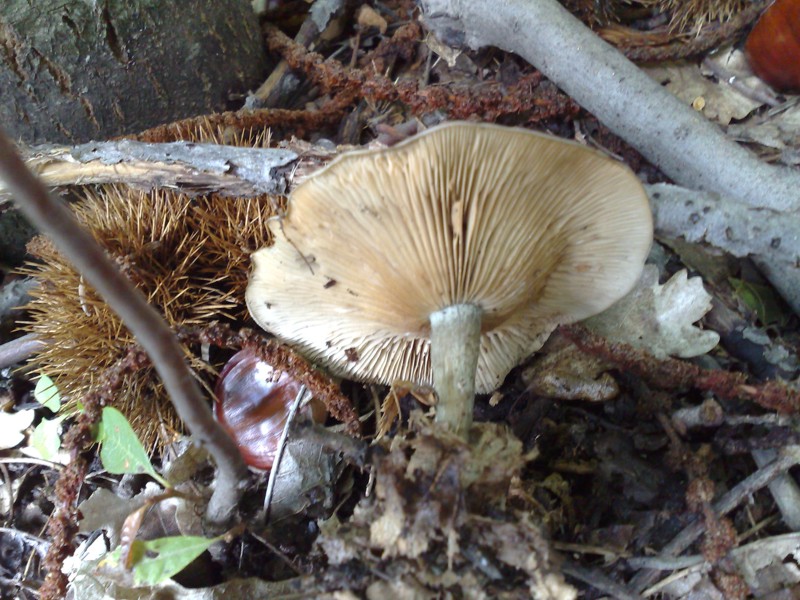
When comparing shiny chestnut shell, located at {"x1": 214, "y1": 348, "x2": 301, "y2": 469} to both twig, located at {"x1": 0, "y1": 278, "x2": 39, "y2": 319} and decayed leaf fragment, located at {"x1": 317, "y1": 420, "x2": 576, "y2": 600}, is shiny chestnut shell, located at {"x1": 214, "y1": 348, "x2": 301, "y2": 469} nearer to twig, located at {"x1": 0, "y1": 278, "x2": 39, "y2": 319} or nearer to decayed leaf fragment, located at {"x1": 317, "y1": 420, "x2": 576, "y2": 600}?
decayed leaf fragment, located at {"x1": 317, "y1": 420, "x2": 576, "y2": 600}

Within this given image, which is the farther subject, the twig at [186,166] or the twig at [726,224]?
the twig at [186,166]

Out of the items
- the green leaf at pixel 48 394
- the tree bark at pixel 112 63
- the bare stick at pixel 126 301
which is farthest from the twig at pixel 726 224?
the green leaf at pixel 48 394

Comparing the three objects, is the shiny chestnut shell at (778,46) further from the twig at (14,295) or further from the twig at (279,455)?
the twig at (14,295)

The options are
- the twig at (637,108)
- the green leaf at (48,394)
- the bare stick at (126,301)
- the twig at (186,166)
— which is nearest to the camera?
the bare stick at (126,301)

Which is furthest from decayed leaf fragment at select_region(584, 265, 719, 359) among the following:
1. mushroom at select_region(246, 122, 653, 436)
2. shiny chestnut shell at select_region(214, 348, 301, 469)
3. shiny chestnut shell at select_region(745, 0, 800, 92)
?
shiny chestnut shell at select_region(214, 348, 301, 469)

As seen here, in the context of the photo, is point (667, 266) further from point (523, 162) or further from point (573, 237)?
point (523, 162)

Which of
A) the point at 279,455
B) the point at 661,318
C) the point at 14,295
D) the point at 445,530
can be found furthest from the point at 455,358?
the point at 14,295

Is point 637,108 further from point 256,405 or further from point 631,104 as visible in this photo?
point 256,405
